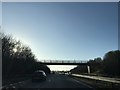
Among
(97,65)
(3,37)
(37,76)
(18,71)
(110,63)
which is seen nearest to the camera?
(37,76)

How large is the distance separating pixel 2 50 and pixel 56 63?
212 ft

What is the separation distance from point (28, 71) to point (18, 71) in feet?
49.5

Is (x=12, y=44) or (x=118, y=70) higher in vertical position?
(x=12, y=44)

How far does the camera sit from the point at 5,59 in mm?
55000

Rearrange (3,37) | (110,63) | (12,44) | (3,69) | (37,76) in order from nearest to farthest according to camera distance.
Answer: (37,76), (3,69), (3,37), (12,44), (110,63)

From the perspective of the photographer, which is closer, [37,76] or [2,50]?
[37,76]

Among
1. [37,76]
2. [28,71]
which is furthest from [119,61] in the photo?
[37,76]

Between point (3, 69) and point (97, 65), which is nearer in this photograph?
point (3, 69)

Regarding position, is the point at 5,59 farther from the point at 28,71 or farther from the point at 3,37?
the point at 28,71

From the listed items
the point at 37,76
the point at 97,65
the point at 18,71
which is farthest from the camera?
the point at 97,65

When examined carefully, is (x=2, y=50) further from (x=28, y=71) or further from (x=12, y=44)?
(x=28, y=71)

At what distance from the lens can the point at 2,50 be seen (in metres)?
56.0

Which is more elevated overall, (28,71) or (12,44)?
(12,44)

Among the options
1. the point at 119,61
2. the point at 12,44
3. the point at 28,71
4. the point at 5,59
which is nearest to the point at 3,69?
the point at 5,59
